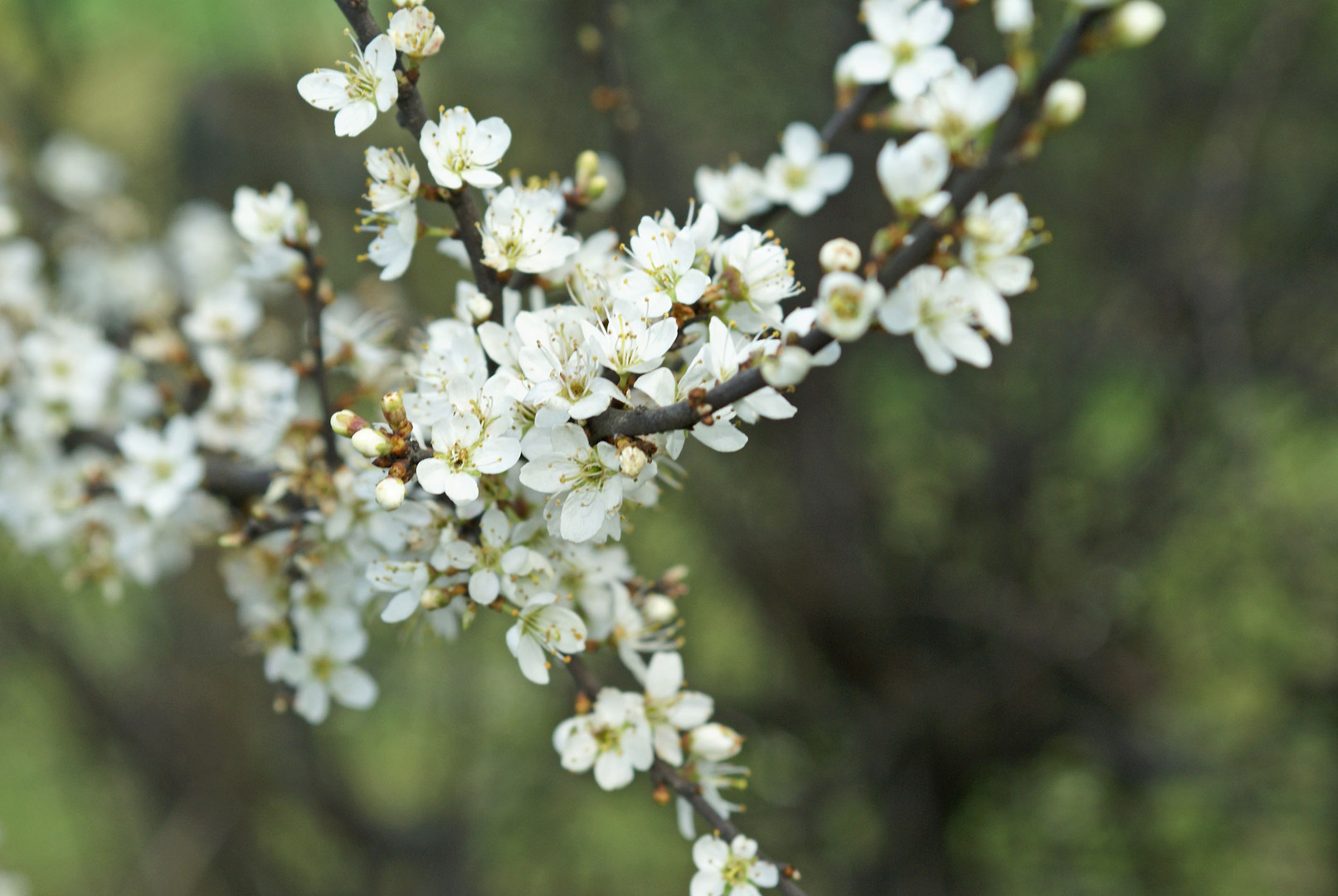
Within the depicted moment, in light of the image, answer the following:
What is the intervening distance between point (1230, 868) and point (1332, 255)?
2413mm

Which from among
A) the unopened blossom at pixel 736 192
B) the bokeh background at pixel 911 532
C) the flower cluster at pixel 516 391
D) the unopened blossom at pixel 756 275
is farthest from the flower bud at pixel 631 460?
the bokeh background at pixel 911 532

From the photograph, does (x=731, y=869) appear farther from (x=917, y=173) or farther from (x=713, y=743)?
(x=917, y=173)

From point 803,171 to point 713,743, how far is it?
1040 mm

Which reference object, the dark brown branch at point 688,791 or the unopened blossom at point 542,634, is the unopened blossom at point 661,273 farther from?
the dark brown branch at point 688,791

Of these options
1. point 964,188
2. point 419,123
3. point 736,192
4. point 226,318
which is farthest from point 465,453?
point 226,318

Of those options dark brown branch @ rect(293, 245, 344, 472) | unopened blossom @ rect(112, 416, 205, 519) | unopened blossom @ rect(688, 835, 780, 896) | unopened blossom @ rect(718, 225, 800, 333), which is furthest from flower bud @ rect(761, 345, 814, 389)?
unopened blossom @ rect(112, 416, 205, 519)

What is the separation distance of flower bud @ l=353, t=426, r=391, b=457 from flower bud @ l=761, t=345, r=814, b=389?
492 millimetres

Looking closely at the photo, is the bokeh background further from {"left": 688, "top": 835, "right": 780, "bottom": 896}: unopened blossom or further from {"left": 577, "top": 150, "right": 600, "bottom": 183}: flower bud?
{"left": 688, "top": 835, "right": 780, "bottom": 896}: unopened blossom

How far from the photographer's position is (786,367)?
0.95 m

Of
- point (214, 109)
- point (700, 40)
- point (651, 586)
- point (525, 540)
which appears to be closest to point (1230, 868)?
point (651, 586)

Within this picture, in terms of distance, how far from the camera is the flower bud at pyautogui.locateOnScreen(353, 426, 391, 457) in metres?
1.10

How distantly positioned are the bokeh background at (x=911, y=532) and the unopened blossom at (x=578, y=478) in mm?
2293

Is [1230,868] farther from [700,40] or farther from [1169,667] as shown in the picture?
[700,40]

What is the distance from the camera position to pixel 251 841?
13.2ft
